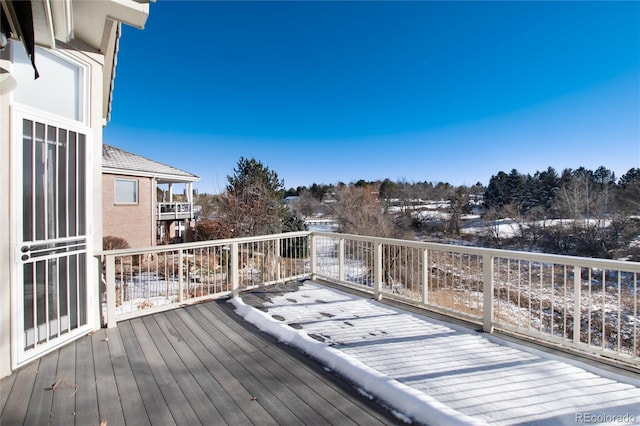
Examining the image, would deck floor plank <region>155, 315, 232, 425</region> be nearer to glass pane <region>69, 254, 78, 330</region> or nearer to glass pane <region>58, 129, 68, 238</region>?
glass pane <region>69, 254, 78, 330</region>

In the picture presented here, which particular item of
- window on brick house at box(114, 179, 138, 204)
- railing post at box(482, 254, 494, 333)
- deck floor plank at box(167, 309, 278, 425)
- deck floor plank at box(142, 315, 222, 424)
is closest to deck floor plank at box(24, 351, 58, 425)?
deck floor plank at box(142, 315, 222, 424)

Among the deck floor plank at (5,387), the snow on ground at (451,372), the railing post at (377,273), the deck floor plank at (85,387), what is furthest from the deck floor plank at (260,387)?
the railing post at (377,273)

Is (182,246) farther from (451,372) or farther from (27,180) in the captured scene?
(451,372)

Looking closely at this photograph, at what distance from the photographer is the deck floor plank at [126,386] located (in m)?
1.78

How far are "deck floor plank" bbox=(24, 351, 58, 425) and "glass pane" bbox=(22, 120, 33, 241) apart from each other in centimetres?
107

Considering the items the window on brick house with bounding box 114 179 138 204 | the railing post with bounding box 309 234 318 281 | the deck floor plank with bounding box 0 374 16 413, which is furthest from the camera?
the window on brick house with bounding box 114 179 138 204

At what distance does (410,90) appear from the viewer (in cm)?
1174

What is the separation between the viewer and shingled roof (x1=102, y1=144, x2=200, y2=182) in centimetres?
1127

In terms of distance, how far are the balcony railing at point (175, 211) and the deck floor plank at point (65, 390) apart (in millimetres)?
12552

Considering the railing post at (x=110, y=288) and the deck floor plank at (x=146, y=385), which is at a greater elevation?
the railing post at (x=110, y=288)

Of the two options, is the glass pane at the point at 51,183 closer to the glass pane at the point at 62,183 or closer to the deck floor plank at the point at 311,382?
the glass pane at the point at 62,183

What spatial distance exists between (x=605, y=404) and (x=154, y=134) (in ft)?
56.8

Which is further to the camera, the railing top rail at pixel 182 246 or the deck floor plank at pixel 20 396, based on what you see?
the railing top rail at pixel 182 246

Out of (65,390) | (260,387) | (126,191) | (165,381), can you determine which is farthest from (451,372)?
(126,191)
